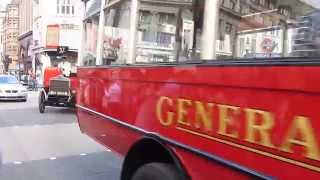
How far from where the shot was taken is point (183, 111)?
3.66m

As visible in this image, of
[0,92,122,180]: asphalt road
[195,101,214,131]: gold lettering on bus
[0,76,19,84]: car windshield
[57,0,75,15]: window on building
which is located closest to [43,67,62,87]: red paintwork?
[0,76,19,84]: car windshield

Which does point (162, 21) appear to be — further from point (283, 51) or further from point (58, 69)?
point (58, 69)

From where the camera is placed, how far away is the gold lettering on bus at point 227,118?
10.0ft

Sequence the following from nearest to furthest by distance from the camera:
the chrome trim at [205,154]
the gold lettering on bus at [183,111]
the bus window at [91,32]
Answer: the chrome trim at [205,154] < the gold lettering on bus at [183,111] < the bus window at [91,32]

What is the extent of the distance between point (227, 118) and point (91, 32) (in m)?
4.17

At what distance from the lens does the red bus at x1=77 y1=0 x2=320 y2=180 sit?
2.62 m

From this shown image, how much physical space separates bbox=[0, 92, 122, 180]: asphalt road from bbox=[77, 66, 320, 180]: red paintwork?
2.94m

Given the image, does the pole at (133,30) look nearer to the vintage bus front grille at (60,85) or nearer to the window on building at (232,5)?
the window on building at (232,5)

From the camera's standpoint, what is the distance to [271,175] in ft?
9.07

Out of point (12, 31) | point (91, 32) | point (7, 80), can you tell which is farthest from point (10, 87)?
point (12, 31)

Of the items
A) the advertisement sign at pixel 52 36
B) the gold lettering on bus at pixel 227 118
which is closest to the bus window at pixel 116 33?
the gold lettering on bus at pixel 227 118

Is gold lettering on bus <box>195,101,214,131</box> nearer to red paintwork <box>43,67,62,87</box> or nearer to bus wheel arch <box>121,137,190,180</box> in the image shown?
bus wheel arch <box>121,137,190,180</box>

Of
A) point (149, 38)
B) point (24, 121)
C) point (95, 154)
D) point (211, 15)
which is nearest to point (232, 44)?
point (211, 15)

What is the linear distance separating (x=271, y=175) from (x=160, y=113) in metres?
1.44
